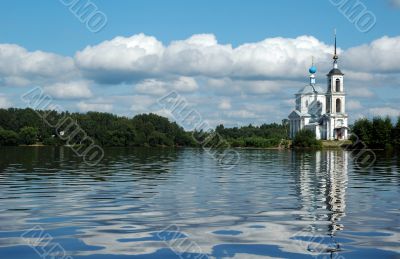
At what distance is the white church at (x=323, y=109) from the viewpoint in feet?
547

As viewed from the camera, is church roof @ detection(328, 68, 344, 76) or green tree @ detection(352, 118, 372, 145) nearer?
green tree @ detection(352, 118, 372, 145)

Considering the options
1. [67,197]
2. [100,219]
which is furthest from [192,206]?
[67,197]

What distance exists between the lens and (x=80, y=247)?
15047 mm

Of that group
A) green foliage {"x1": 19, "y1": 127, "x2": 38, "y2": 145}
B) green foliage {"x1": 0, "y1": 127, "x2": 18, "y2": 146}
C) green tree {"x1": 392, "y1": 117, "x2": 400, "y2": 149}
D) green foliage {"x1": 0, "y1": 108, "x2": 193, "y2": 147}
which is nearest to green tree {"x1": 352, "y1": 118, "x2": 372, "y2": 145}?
green tree {"x1": 392, "y1": 117, "x2": 400, "y2": 149}

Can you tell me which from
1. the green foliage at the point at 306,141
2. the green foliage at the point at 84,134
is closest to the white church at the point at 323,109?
the green foliage at the point at 306,141

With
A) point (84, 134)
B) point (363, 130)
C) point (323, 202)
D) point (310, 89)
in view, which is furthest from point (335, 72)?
point (323, 202)

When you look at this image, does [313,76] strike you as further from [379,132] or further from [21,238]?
[21,238]

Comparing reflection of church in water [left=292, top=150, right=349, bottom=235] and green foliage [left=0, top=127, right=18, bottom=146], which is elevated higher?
green foliage [left=0, top=127, right=18, bottom=146]

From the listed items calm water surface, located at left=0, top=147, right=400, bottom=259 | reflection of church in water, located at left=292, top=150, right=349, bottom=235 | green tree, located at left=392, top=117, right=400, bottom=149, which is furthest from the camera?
green tree, located at left=392, top=117, right=400, bottom=149

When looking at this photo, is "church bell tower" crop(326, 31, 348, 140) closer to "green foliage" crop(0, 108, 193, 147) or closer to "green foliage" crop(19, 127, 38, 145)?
"green foliage" crop(0, 108, 193, 147)

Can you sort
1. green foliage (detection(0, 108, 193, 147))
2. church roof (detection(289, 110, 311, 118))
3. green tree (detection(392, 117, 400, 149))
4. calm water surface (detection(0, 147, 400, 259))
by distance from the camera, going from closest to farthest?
calm water surface (detection(0, 147, 400, 259))
green tree (detection(392, 117, 400, 149))
church roof (detection(289, 110, 311, 118))
green foliage (detection(0, 108, 193, 147))

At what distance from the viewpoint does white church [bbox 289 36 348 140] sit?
166625 mm

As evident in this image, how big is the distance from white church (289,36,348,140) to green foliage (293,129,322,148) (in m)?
18.4

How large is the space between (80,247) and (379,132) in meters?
133
